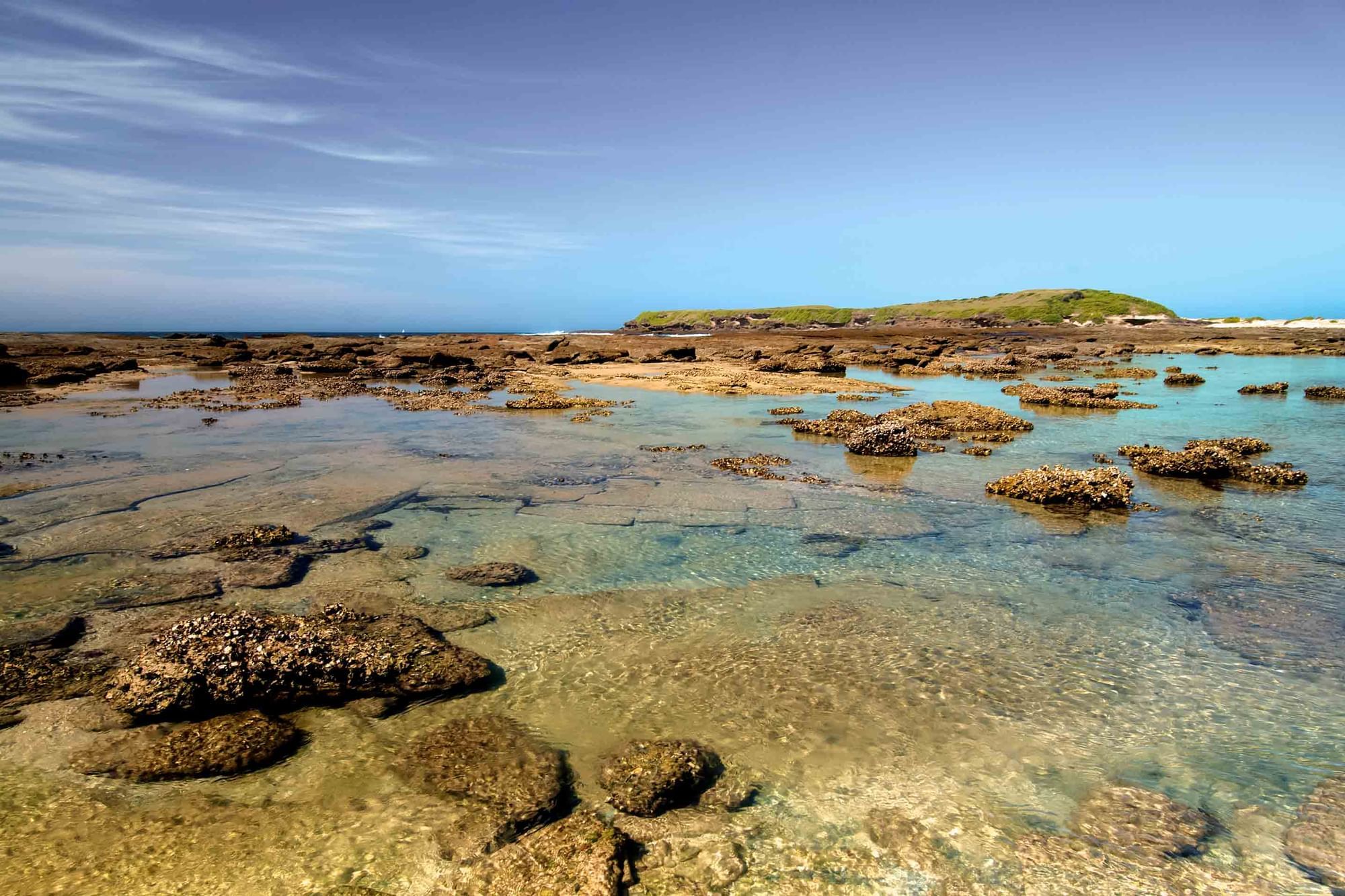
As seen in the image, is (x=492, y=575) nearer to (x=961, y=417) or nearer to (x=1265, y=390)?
(x=961, y=417)

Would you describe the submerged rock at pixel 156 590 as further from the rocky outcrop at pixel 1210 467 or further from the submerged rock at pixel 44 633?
the rocky outcrop at pixel 1210 467

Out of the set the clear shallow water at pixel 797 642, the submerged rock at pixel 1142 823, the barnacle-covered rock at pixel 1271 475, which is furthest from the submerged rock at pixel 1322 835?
the barnacle-covered rock at pixel 1271 475

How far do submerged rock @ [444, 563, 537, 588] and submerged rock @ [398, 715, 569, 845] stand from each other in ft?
10.2

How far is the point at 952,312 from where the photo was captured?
343 ft

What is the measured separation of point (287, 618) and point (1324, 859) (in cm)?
852

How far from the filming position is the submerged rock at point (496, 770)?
5.09 meters

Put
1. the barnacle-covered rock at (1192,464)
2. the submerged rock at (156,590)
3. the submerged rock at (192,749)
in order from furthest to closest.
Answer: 1. the barnacle-covered rock at (1192,464)
2. the submerged rock at (156,590)
3. the submerged rock at (192,749)

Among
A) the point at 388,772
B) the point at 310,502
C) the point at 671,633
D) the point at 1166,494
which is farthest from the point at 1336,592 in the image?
the point at 310,502

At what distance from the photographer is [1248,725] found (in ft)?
19.9

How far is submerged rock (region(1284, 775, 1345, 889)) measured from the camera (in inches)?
176

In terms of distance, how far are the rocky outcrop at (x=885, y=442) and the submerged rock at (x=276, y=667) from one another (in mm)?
12293

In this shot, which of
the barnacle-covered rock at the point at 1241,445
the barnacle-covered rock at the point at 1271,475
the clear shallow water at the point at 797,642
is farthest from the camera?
the barnacle-covered rock at the point at 1241,445

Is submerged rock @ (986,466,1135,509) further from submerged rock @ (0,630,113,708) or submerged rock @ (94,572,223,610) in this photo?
submerged rock @ (0,630,113,708)

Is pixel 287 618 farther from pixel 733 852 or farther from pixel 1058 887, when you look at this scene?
pixel 1058 887
